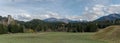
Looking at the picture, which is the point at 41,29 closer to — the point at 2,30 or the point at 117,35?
the point at 2,30

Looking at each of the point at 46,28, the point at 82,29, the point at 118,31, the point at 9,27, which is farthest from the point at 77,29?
the point at 118,31

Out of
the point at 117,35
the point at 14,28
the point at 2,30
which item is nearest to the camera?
the point at 117,35

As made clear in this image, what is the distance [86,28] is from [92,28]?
→ 10.9 feet

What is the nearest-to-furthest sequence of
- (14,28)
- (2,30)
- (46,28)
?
1. (2,30)
2. (14,28)
3. (46,28)

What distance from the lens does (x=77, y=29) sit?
11094 centimetres

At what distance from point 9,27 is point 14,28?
275cm

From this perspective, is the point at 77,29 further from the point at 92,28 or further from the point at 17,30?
the point at 17,30

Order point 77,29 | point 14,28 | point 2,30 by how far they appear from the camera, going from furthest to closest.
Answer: point 77,29 < point 14,28 < point 2,30

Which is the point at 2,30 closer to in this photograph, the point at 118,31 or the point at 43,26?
the point at 43,26

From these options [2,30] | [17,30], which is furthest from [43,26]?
[2,30]

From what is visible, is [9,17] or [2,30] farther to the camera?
[9,17]

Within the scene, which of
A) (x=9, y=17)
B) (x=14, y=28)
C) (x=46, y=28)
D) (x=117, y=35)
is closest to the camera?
(x=117, y=35)

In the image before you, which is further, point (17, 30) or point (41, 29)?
point (41, 29)

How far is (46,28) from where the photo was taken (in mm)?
126500
